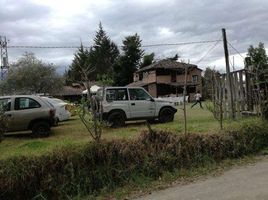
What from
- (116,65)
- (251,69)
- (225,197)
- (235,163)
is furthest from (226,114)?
(116,65)

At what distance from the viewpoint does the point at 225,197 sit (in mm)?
8125

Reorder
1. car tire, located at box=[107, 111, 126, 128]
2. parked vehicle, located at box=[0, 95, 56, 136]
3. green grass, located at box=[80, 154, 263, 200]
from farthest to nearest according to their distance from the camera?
car tire, located at box=[107, 111, 126, 128] < parked vehicle, located at box=[0, 95, 56, 136] < green grass, located at box=[80, 154, 263, 200]

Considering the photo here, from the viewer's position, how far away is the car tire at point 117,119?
58.5 feet

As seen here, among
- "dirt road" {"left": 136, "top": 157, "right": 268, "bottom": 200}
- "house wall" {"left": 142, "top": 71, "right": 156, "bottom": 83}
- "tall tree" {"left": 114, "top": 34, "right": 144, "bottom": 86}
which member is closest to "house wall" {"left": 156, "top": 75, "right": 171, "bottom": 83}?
"house wall" {"left": 142, "top": 71, "right": 156, "bottom": 83}

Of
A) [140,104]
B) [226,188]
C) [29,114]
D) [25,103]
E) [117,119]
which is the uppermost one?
[25,103]

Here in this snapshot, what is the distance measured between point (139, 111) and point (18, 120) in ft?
18.3

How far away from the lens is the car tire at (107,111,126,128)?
58.5ft

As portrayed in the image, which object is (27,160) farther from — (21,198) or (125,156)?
(125,156)

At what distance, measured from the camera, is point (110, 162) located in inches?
400

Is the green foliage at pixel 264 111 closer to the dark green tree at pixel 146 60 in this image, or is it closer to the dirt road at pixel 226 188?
the dirt road at pixel 226 188

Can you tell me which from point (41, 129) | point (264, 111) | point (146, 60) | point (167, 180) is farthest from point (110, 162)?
point (146, 60)

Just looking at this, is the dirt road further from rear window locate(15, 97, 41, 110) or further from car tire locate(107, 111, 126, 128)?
car tire locate(107, 111, 126, 128)

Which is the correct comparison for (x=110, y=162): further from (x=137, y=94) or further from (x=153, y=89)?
(x=153, y=89)

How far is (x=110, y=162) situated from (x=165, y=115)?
9344 mm
